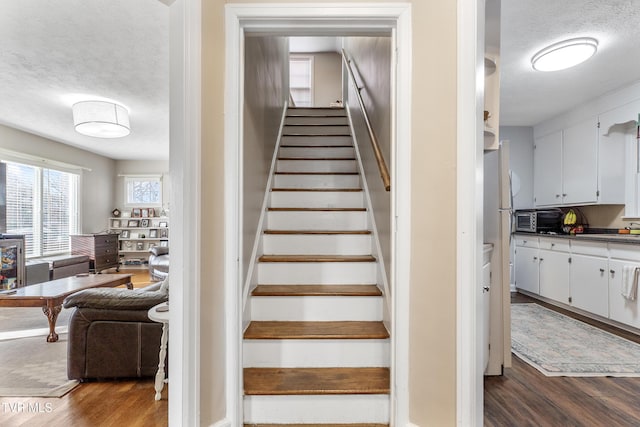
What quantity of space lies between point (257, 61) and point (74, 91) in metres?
2.66

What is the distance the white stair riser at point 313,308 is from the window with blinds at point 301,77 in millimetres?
5581

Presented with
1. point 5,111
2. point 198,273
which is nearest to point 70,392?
point 198,273

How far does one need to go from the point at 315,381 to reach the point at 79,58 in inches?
133

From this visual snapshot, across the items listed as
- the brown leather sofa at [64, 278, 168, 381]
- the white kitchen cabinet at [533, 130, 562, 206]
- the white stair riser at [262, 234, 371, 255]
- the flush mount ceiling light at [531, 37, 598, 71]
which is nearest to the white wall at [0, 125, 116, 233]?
the brown leather sofa at [64, 278, 168, 381]

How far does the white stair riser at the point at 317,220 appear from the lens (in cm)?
271

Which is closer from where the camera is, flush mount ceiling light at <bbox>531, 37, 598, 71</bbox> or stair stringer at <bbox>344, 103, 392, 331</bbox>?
stair stringer at <bbox>344, 103, 392, 331</bbox>

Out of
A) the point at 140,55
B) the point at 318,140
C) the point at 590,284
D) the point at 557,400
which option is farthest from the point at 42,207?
the point at 590,284

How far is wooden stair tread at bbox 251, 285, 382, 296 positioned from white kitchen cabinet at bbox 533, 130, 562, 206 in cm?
382

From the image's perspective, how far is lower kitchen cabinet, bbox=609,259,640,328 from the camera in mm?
3031

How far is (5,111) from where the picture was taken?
4.29 m

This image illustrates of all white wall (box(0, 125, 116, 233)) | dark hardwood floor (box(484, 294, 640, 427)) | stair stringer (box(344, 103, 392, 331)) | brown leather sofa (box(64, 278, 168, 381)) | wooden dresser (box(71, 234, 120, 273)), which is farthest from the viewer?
wooden dresser (box(71, 234, 120, 273))

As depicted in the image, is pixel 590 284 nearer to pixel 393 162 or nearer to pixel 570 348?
pixel 570 348

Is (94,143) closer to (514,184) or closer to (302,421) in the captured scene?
(302,421)

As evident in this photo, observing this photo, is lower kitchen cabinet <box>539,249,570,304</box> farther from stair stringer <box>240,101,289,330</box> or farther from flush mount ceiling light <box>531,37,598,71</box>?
stair stringer <box>240,101,289,330</box>
